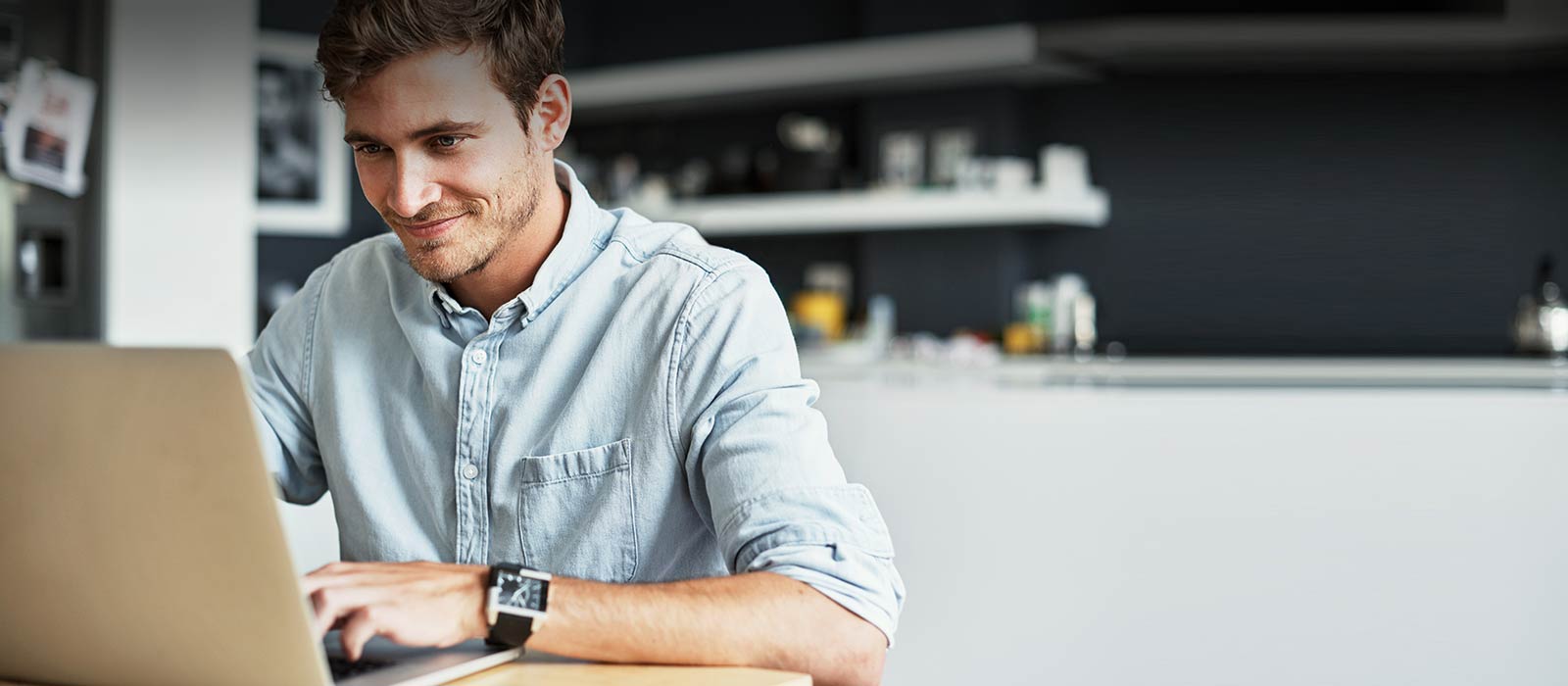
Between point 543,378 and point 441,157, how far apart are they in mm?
213

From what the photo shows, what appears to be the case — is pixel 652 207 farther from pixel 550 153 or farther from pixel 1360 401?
pixel 550 153

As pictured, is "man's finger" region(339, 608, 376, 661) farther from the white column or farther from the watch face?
the white column

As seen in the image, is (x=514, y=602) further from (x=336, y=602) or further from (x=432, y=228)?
(x=432, y=228)

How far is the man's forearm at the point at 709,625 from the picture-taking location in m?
1.03

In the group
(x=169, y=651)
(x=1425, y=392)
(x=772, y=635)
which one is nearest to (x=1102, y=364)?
(x=1425, y=392)

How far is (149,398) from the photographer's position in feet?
2.72

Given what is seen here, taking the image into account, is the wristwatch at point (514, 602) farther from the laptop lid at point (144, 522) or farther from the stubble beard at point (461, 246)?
the stubble beard at point (461, 246)

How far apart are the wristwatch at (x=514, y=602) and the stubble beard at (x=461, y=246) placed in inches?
14.7

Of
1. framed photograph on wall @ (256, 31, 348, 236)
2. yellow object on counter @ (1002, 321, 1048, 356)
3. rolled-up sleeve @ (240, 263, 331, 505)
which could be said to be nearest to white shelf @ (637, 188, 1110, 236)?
yellow object on counter @ (1002, 321, 1048, 356)

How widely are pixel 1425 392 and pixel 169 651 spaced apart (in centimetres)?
252

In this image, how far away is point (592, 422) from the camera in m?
1.29

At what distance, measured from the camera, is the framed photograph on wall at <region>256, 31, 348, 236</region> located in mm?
5383

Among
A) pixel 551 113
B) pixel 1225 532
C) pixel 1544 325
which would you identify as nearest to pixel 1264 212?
pixel 1544 325

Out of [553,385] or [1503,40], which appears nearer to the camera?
[553,385]
